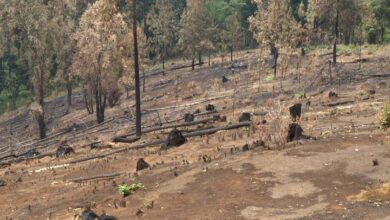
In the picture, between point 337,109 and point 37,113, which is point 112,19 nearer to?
point 37,113

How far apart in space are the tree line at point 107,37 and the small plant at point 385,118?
16225 mm

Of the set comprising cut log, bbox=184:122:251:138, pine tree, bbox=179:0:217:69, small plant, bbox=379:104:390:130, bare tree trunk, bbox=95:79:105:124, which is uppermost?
pine tree, bbox=179:0:217:69

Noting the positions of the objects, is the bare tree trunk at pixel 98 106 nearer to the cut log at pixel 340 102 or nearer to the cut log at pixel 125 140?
the cut log at pixel 125 140

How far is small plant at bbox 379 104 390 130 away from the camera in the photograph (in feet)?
70.9

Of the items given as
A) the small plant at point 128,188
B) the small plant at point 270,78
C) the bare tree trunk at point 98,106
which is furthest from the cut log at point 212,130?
the small plant at point 270,78

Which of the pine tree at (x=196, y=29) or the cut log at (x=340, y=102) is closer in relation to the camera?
the cut log at (x=340, y=102)

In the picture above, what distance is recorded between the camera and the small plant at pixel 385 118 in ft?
70.9

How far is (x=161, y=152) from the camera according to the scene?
27609mm

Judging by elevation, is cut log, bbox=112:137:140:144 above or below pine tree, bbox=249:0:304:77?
below

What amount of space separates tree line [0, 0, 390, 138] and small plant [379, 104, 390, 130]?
1623 cm

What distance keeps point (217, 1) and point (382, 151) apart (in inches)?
3290

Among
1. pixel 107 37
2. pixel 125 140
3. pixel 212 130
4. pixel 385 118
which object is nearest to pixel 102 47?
pixel 107 37

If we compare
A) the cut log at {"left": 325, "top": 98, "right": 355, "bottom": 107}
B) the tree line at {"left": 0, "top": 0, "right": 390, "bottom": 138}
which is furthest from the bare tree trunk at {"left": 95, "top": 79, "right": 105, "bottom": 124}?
the cut log at {"left": 325, "top": 98, "right": 355, "bottom": 107}

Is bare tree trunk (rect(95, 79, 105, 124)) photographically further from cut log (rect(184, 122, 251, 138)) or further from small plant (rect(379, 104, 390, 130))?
small plant (rect(379, 104, 390, 130))
